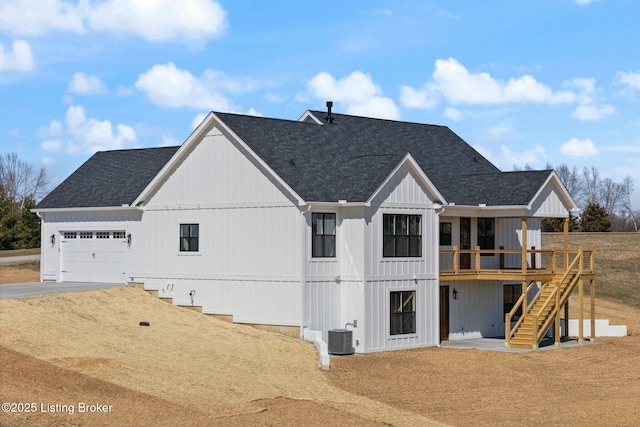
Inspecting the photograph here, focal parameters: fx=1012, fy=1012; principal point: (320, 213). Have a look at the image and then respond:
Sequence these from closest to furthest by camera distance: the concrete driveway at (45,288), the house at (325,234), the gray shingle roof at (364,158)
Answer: the house at (325,234) → the gray shingle roof at (364,158) → the concrete driveway at (45,288)

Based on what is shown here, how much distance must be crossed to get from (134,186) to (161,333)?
11.4 metres

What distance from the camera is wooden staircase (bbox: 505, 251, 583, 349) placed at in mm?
36594

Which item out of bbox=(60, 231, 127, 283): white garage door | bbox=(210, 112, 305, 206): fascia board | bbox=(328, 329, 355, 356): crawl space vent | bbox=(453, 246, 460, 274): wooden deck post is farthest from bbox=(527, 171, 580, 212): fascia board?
bbox=(60, 231, 127, 283): white garage door

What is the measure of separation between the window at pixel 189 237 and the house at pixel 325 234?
0.05 meters

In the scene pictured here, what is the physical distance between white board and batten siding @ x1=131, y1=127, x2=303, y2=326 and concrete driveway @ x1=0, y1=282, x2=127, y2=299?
198 centimetres

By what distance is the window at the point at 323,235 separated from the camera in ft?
113

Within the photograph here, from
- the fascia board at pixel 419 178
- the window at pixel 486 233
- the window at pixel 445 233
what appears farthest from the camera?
the window at pixel 486 233

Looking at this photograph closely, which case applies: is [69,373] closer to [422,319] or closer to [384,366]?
[384,366]

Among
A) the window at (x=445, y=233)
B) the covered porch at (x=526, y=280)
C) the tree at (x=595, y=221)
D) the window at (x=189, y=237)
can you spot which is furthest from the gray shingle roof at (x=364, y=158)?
the tree at (x=595, y=221)

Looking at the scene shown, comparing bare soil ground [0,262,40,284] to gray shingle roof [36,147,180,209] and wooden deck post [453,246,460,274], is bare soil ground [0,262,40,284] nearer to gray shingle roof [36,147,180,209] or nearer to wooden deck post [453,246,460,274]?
Answer: gray shingle roof [36,147,180,209]

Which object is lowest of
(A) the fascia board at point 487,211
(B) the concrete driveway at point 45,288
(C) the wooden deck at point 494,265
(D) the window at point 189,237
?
(B) the concrete driveway at point 45,288

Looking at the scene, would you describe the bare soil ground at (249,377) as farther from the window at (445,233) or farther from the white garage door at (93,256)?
the window at (445,233)

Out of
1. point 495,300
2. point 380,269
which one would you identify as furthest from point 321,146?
point 495,300

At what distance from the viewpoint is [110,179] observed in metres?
43.9
